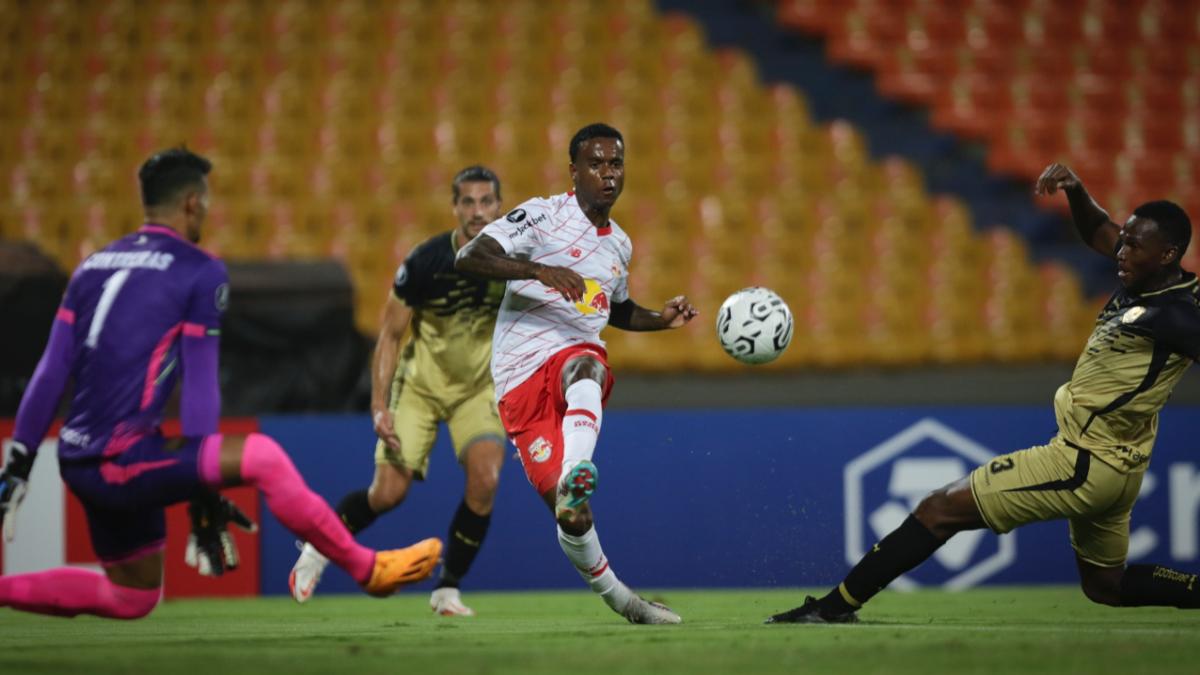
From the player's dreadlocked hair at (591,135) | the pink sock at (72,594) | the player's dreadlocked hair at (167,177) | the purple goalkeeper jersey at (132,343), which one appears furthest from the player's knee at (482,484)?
the player's dreadlocked hair at (167,177)

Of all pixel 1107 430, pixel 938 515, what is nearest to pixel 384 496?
pixel 938 515

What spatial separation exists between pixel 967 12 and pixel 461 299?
29.6 ft

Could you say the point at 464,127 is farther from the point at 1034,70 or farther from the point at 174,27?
the point at 1034,70

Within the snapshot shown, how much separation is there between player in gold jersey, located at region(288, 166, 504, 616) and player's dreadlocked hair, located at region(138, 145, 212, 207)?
7.80ft

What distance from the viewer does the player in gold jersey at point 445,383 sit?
25.0 ft

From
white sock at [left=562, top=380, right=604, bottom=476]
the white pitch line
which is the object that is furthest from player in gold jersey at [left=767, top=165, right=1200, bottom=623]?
white sock at [left=562, top=380, right=604, bottom=476]

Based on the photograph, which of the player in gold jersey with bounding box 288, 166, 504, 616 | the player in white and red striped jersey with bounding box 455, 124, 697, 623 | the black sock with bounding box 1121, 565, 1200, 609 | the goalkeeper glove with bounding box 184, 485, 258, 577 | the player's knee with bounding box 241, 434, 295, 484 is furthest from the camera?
the player in gold jersey with bounding box 288, 166, 504, 616

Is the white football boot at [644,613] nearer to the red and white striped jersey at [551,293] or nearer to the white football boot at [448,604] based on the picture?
the red and white striped jersey at [551,293]

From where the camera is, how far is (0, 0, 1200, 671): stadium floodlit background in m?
9.53

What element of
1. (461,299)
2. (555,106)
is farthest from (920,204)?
(461,299)

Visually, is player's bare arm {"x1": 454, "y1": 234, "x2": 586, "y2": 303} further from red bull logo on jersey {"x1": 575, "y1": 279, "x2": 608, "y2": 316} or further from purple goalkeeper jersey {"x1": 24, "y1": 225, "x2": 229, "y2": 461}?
purple goalkeeper jersey {"x1": 24, "y1": 225, "x2": 229, "y2": 461}

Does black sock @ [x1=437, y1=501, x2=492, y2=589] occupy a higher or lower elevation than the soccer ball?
lower

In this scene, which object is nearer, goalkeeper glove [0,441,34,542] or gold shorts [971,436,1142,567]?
goalkeeper glove [0,441,34,542]

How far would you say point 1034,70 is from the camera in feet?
48.0
